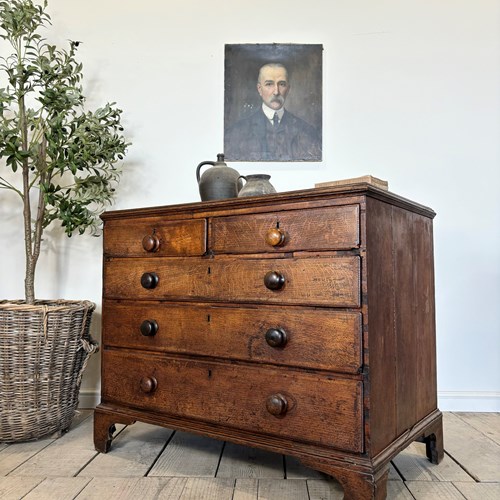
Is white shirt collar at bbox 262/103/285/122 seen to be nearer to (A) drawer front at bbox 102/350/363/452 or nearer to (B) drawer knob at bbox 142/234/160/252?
(B) drawer knob at bbox 142/234/160/252

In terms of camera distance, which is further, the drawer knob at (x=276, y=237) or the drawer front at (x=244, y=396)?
the drawer knob at (x=276, y=237)

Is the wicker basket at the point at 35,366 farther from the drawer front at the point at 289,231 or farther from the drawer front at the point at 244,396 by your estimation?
the drawer front at the point at 289,231

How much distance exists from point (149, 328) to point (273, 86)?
126cm

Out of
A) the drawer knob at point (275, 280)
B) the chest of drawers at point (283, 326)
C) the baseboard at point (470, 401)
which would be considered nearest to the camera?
the chest of drawers at point (283, 326)

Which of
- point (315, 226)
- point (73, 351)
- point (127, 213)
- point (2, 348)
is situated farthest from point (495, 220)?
point (2, 348)

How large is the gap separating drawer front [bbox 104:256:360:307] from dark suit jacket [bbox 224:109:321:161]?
815mm

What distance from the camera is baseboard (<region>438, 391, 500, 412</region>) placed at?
201 centimetres

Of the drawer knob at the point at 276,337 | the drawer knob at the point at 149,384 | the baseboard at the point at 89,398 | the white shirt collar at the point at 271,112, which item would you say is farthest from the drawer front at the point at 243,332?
the white shirt collar at the point at 271,112

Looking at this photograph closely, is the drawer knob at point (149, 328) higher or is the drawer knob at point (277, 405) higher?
the drawer knob at point (149, 328)

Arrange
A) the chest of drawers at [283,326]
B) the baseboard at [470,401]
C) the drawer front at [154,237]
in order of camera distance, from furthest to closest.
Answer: the baseboard at [470,401]
the drawer front at [154,237]
the chest of drawers at [283,326]

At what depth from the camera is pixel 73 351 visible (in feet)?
5.74

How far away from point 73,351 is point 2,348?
0.24 metres

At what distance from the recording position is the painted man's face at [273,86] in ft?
6.91

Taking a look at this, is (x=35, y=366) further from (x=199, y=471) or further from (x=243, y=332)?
(x=243, y=332)
